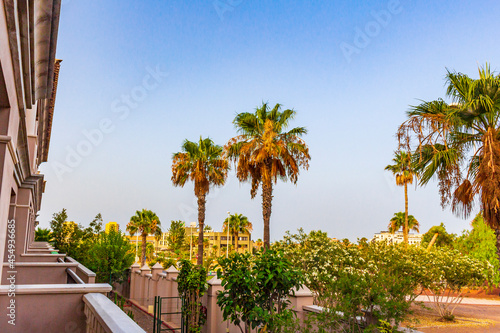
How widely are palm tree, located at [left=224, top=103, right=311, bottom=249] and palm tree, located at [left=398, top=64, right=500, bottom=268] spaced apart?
23.3 ft

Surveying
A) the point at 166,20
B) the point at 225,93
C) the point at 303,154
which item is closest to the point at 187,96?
the point at 225,93

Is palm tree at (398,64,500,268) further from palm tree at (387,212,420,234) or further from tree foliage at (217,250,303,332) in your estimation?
palm tree at (387,212,420,234)

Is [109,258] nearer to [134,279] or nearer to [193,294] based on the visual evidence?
[134,279]

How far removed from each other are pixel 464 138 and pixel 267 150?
8.79 m

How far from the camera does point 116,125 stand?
39.4 feet

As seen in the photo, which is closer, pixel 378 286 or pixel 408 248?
pixel 378 286

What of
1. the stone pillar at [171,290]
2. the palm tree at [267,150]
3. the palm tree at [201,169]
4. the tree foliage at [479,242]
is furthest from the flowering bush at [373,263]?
the tree foliage at [479,242]


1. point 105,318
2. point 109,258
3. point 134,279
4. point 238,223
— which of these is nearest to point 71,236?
point 109,258

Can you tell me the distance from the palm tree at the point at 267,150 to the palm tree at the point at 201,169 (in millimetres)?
5573

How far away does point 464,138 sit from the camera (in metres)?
12.9

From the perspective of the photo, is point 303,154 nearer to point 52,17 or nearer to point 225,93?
point 225,93

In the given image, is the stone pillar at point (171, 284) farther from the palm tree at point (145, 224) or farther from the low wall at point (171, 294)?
the palm tree at point (145, 224)

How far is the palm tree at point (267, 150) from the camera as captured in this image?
19062 millimetres

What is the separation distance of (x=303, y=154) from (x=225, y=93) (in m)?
5.27
